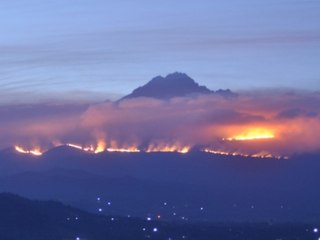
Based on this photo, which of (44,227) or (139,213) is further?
(139,213)

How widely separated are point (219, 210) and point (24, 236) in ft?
292

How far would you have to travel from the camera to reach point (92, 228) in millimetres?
127250

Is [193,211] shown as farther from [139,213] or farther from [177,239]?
[177,239]

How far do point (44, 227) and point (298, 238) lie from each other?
85.8 ft

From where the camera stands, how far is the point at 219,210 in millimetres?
198625

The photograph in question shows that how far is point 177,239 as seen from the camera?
364ft

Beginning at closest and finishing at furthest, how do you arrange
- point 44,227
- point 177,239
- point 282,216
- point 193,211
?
point 177,239
point 44,227
point 282,216
point 193,211

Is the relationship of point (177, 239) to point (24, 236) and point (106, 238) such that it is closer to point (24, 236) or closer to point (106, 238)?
point (106, 238)

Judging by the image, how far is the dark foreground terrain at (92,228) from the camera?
4532 inches

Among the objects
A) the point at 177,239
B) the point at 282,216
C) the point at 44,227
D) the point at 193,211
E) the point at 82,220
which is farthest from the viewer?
the point at 193,211

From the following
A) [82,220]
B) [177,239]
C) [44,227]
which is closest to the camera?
[177,239]

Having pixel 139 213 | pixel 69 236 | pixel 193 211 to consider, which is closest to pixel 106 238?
pixel 69 236

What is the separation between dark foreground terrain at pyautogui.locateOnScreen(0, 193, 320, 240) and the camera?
115125mm

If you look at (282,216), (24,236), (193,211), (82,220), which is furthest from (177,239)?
(193,211)
